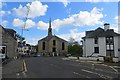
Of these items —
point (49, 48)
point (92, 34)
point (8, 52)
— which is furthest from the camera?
point (49, 48)

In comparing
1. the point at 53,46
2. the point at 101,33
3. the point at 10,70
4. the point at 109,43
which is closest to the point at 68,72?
the point at 10,70

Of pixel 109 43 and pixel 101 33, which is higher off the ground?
pixel 101 33

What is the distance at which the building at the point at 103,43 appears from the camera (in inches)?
2424

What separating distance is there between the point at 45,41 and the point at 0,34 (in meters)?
66.5

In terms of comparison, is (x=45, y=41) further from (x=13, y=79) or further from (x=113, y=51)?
(x=13, y=79)

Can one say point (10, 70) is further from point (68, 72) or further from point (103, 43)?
point (103, 43)

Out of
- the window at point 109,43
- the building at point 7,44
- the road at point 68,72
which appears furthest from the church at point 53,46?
the road at point 68,72

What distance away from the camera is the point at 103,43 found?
211 feet

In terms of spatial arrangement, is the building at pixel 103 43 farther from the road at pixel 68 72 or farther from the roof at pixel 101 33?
the road at pixel 68 72

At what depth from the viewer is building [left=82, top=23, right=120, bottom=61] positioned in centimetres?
6156

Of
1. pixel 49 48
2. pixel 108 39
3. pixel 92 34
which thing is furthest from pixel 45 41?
pixel 108 39

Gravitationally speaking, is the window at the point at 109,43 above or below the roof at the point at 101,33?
below

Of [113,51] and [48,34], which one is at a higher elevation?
[48,34]

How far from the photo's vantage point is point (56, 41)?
123812 mm
